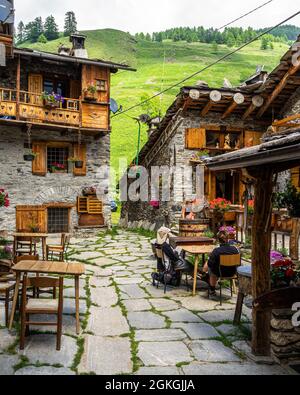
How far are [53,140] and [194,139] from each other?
6.11m

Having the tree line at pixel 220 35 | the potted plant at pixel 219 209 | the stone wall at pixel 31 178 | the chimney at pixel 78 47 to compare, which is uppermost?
the tree line at pixel 220 35

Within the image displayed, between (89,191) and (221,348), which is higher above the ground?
(89,191)

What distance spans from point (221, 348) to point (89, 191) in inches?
492

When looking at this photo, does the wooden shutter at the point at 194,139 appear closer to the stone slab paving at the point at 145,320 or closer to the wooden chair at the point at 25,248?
the wooden chair at the point at 25,248

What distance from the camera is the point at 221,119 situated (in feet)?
51.7

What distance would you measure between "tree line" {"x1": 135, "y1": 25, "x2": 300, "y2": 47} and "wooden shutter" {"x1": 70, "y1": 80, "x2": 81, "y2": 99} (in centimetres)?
10075

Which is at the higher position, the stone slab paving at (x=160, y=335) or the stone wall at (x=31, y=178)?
the stone wall at (x=31, y=178)

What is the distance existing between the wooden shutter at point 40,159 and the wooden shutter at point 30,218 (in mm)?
1540

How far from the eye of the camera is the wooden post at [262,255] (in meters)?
4.34

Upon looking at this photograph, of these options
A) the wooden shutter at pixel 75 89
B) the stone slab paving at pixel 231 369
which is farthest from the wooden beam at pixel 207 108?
the stone slab paving at pixel 231 369

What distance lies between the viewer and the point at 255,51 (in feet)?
343
